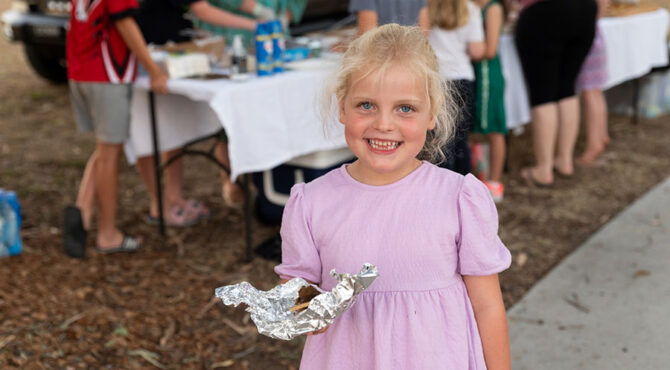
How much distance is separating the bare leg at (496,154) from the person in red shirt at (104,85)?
2.41 m

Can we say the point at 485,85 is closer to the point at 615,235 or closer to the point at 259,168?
the point at 615,235

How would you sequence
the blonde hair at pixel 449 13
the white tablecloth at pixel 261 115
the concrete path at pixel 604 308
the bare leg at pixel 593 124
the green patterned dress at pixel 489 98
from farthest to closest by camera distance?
1. the bare leg at pixel 593 124
2. the green patterned dress at pixel 489 98
3. the blonde hair at pixel 449 13
4. the white tablecloth at pixel 261 115
5. the concrete path at pixel 604 308

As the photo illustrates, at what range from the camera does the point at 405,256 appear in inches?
61.2

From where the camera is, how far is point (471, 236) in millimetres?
1540

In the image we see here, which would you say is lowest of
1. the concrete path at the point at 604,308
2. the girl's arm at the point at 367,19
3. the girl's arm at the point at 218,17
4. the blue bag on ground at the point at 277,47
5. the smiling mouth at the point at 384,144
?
the concrete path at the point at 604,308

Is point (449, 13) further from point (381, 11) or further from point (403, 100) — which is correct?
point (403, 100)

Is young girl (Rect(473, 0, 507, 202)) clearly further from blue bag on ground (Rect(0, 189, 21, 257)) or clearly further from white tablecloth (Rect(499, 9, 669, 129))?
blue bag on ground (Rect(0, 189, 21, 257))

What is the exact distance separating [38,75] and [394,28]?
799cm

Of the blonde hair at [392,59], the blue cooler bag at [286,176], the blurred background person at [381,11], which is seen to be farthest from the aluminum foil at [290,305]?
the blurred background person at [381,11]

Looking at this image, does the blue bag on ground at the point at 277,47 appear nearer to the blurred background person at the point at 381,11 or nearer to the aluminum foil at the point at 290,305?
the blurred background person at the point at 381,11

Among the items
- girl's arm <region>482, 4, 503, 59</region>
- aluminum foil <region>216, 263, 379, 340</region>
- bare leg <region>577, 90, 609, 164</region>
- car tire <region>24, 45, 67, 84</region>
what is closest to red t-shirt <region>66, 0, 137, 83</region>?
girl's arm <region>482, 4, 503, 59</region>

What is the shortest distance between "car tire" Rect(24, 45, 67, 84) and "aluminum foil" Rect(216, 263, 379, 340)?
7510 millimetres

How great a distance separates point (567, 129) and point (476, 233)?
419 centimetres

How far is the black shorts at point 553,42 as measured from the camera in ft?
16.0
